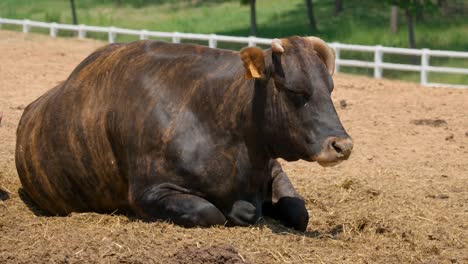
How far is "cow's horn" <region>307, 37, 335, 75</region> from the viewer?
294 inches

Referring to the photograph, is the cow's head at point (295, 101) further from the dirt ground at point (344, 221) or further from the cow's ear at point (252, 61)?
the dirt ground at point (344, 221)

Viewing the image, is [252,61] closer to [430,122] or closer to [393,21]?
[430,122]

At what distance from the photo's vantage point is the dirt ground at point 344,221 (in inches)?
262

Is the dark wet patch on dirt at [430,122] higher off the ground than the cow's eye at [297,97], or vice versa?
the cow's eye at [297,97]

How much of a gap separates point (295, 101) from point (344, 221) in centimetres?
135

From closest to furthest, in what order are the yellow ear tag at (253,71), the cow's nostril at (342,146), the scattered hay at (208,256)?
1. the scattered hay at (208,256)
2. the cow's nostril at (342,146)
3. the yellow ear tag at (253,71)

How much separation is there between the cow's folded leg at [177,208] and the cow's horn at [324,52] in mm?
1261

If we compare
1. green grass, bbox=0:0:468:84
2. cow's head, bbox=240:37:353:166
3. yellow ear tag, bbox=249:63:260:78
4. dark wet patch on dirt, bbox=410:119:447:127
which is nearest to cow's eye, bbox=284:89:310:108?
cow's head, bbox=240:37:353:166

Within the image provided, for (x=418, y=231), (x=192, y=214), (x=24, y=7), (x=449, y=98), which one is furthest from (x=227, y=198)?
(x=24, y=7)

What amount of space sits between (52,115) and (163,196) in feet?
4.59

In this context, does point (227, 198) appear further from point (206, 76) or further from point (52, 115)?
point (52, 115)

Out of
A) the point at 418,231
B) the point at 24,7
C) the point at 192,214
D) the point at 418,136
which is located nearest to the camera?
the point at 192,214

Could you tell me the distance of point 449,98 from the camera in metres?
17.1

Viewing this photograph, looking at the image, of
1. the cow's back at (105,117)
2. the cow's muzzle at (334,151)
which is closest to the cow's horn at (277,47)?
the cow's back at (105,117)
